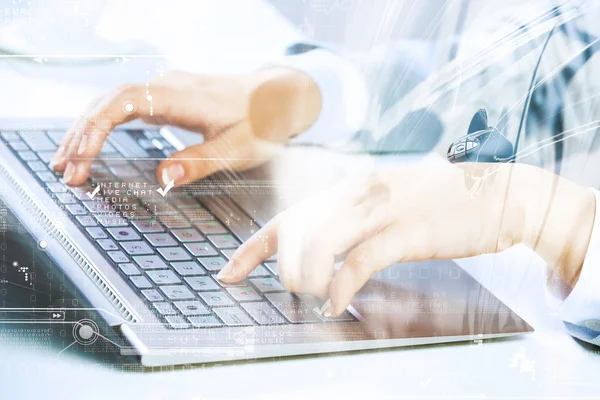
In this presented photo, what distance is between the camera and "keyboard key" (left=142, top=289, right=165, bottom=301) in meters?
0.58

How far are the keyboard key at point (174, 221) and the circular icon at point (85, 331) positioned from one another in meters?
0.11

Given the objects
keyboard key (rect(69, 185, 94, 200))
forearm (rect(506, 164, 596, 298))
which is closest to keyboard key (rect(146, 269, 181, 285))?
keyboard key (rect(69, 185, 94, 200))

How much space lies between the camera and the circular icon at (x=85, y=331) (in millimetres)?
601

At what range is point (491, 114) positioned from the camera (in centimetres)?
64

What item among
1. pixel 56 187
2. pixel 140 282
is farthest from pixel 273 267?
pixel 56 187

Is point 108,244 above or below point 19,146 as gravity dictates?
below

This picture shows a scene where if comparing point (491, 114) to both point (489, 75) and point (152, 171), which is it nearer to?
point (489, 75)

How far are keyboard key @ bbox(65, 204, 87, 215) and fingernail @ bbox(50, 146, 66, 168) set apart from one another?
49mm

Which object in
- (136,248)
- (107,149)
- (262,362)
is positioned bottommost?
(262,362)

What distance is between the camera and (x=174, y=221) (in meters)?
0.63

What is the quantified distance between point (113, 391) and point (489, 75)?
0.46 meters

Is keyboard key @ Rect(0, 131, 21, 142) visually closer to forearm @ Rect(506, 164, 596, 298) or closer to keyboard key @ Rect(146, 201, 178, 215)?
keyboard key @ Rect(146, 201, 178, 215)

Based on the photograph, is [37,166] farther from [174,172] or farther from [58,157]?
[174,172]

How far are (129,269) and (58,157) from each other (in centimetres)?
14
